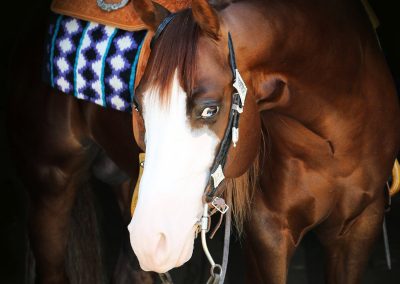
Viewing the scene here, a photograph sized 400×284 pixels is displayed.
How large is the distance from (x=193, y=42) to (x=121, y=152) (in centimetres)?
83

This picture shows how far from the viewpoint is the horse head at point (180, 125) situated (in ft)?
4.36

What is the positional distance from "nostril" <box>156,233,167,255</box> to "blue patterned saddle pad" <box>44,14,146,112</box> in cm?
61

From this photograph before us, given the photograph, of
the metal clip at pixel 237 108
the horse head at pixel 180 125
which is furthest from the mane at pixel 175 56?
the metal clip at pixel 237 108

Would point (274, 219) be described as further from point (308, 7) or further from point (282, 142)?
point (308, 7)

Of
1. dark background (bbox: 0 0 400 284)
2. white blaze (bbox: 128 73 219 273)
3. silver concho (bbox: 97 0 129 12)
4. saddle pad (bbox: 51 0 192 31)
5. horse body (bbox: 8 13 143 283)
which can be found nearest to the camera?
white blaze (bbox: 128 73 219 273)

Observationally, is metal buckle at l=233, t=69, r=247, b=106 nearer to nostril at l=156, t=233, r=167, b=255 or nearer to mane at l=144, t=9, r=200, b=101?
mane at l=144, t=9, r=200, b=101

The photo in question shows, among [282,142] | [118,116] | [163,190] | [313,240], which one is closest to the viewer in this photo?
[163,190]

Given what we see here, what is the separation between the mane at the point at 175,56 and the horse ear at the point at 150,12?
9 cm

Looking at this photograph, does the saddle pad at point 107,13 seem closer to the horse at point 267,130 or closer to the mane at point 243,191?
the horse at point 267,130

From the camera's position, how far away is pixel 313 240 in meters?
3.20

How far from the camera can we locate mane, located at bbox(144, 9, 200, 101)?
1350mm

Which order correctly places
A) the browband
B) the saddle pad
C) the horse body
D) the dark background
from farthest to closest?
1. the dark background
2. the horse body
3. the saddle pad
4. the browband

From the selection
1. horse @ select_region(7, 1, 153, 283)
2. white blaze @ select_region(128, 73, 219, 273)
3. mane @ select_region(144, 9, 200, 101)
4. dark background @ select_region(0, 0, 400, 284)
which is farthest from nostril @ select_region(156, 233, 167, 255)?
dark background @ select_region(0, 0, 400, 284)

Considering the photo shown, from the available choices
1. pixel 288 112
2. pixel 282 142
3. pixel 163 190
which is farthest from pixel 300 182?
pixel 163 190
